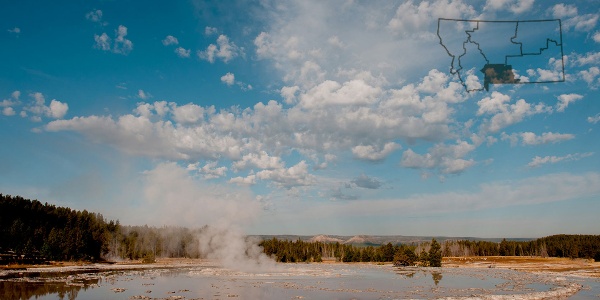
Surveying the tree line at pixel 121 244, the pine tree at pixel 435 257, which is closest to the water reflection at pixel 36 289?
the tree line at pixel 121 244

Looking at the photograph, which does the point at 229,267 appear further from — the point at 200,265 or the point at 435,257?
the point at 435,257

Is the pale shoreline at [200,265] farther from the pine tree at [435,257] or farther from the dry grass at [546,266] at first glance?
the pine tree at [435,257]

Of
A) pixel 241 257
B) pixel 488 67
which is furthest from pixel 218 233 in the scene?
pixel 488 67

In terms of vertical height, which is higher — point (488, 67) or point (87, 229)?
point (488, 67)

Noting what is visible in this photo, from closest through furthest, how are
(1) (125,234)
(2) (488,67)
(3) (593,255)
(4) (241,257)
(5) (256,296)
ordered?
1. (2) (488,67)
2. (5) (256,296)
3. (4) (241,257)
4. (3) (593,255)
5. (1) (125,234)

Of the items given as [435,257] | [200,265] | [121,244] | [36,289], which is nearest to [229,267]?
[200,265]

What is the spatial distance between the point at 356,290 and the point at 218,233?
201ft

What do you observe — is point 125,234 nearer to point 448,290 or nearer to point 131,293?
point 131,293

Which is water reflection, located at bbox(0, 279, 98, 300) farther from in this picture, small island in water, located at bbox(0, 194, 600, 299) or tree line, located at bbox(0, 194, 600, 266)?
tree line, located at bbox(0, 194, 600, 266)

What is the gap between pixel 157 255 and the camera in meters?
180

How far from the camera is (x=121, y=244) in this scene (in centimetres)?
16500

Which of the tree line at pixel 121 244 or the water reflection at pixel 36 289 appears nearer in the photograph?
the water reflection at pixel 36 289

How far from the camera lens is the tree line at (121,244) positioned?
12000cm

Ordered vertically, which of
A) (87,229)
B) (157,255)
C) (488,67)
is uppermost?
(488,67)
